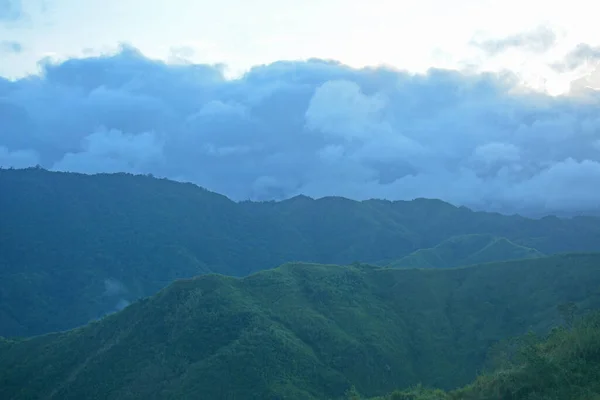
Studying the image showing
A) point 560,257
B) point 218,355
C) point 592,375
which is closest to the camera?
point 592,375

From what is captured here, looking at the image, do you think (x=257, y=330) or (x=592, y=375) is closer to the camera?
(x=592, y=375)

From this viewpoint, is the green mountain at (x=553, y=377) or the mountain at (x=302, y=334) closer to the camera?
the green mountain at (x=553, y=377)

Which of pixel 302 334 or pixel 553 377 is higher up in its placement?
pixel 302 334

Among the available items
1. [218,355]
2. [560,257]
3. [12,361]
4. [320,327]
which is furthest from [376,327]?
[12,361]

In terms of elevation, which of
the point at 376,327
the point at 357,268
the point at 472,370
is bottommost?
the point at 472,370

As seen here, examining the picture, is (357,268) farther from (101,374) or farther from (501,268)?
(101,374)

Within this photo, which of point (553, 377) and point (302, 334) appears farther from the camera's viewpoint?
point (302, 334)

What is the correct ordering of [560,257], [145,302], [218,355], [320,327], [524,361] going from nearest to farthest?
[524,361] < [218,355] < [320,327] < [145,302] < [560,257]

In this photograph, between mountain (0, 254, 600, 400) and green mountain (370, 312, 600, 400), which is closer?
green mountain (370, 312, 600, 400)
